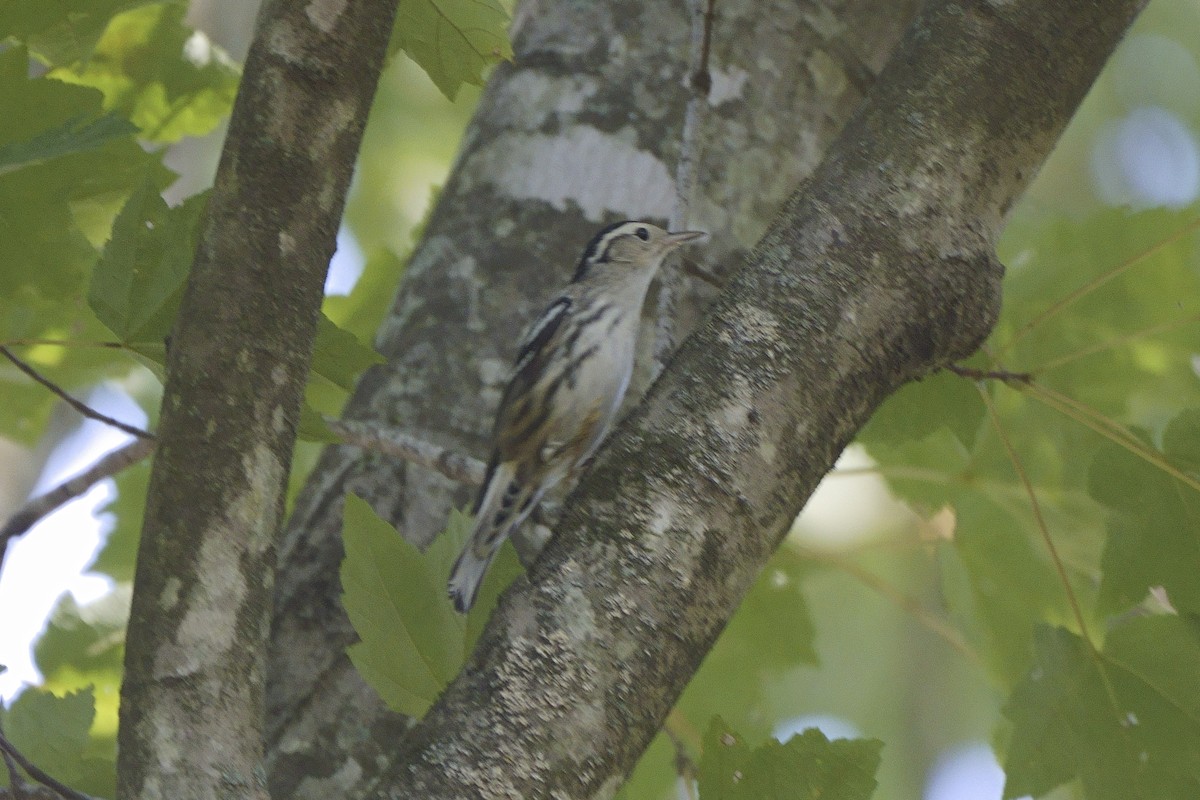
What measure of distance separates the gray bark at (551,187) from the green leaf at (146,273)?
0.93 meters

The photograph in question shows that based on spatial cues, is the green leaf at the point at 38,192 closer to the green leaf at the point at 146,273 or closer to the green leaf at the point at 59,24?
the green leaf at the point at 59,24

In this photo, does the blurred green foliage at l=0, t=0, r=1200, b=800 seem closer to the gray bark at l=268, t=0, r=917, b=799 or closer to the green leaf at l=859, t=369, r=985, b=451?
the green leaf at l=859, t=369, r=985, b=451

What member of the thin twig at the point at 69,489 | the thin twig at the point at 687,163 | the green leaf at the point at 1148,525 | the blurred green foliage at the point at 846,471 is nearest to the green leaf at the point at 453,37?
the blurred green foliage at the point at 846,471

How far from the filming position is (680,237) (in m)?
2.48

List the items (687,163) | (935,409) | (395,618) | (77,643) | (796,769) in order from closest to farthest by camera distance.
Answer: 1. (796,769)
2. (395,618)
3. (687,163)
4. (935,409)
5. (77,643)

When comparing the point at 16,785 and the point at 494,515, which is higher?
the point at 494,515

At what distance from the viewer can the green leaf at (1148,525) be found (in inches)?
90.5

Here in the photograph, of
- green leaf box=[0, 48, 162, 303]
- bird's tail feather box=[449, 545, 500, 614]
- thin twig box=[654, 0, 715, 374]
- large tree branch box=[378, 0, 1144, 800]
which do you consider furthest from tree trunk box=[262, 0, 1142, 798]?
green leaf box=[0, 48, 162, 303]

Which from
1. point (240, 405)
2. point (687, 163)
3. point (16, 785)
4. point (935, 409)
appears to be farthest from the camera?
point (935, 409)

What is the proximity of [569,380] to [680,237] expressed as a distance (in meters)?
0.89

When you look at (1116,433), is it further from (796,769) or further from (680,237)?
(796,769)

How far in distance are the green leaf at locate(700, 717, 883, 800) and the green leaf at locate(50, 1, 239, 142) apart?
1973 millimetres

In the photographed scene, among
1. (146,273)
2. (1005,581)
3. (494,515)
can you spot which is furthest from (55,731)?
(1005,581)

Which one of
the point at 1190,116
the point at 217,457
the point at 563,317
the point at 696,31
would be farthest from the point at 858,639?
the point at 217,457
